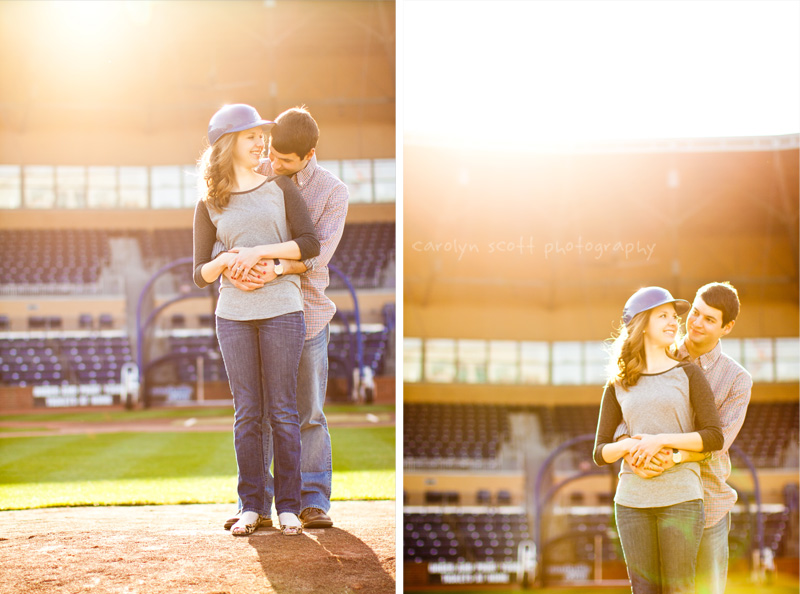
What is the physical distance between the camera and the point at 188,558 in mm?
2092

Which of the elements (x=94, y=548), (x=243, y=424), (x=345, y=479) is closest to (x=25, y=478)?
(x=94, y=548)

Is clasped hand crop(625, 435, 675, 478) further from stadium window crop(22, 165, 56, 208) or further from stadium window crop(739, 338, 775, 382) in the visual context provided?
stadium window crop(22, 165, 56, 208)

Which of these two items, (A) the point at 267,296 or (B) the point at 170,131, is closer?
(A) the point at 267,296

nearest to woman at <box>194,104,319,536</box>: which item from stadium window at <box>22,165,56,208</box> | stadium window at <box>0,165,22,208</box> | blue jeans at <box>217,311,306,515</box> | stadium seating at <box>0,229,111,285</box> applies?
blue jeans at <box>217,311,306,515</box>

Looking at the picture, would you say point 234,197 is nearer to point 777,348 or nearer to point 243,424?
point 243,424

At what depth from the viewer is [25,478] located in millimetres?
3182

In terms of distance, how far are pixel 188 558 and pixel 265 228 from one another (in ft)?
3.33

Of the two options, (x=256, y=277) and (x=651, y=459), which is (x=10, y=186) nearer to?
(x=256, y=277)

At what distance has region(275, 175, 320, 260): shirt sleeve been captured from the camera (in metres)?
2.08

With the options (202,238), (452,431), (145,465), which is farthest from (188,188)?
(452,431)

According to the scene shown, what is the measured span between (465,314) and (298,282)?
0.87 metres

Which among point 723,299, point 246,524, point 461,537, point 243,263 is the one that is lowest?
point 461,537

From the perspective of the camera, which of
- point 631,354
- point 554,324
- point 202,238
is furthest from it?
point 554,324

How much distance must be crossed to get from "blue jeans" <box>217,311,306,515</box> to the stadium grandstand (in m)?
0.97
